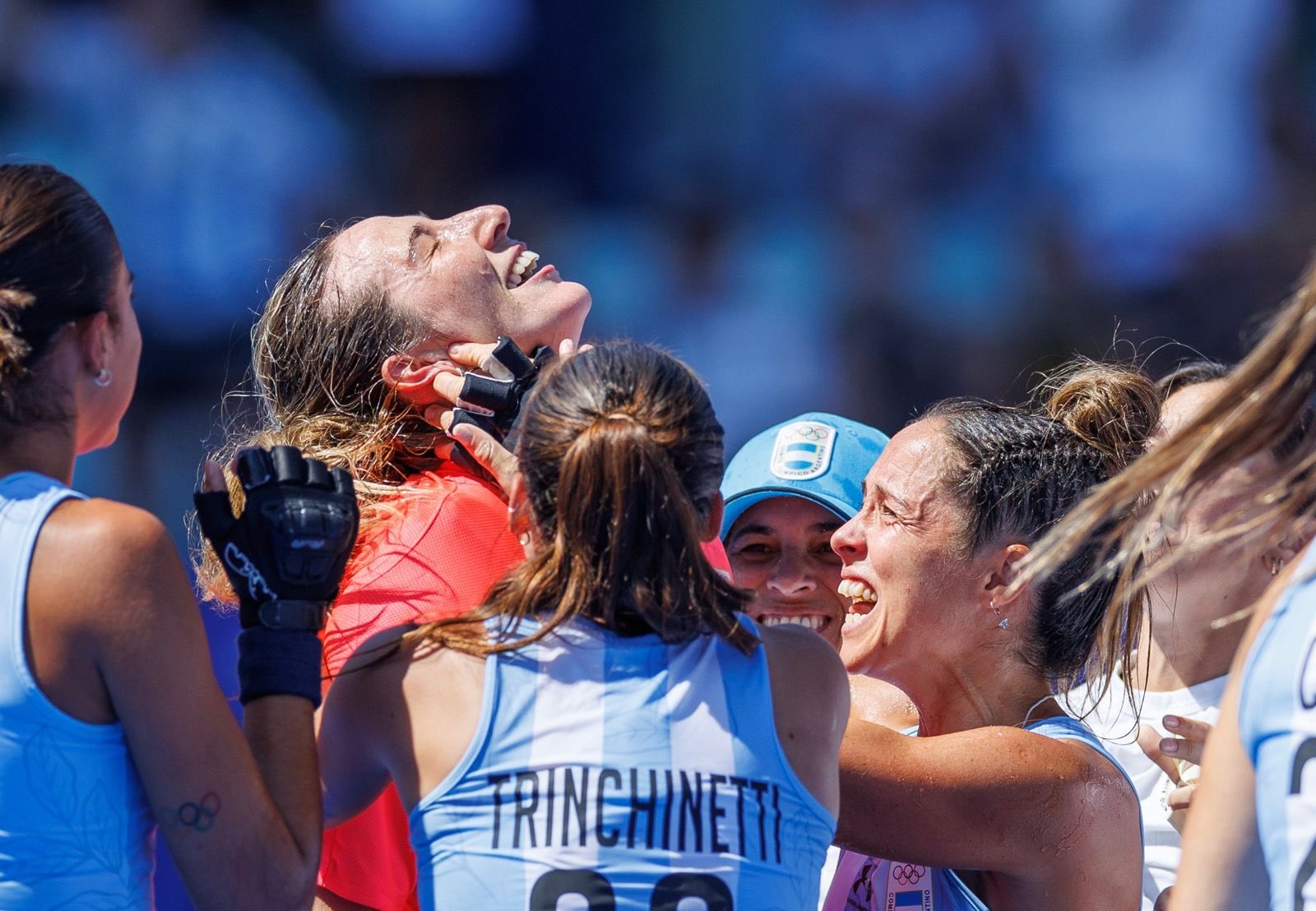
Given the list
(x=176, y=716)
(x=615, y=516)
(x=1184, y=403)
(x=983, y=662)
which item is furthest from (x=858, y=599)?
(x=176, y=716)

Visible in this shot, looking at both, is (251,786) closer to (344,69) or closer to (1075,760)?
(1075,760)

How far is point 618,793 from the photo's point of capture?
166 cm

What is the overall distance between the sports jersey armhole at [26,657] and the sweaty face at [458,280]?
117 cm

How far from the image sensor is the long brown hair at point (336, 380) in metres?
2.57

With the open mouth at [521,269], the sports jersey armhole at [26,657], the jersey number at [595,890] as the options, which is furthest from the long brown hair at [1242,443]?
the open mouth at [521,269]

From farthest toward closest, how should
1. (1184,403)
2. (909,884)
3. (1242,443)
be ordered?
(1184,403) < (909,884) < (1242,443)

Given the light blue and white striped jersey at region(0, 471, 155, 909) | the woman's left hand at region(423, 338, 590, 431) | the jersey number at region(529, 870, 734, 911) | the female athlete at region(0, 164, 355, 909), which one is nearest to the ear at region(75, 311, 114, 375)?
the female athlete at region(0, 164, 355, 909)

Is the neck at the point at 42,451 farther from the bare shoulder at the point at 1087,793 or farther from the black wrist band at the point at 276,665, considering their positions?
the bare shoulder at the point at 1087,793

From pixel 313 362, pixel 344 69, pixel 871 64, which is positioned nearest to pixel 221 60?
pixel 344 69

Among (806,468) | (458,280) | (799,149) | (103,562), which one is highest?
(799,149)

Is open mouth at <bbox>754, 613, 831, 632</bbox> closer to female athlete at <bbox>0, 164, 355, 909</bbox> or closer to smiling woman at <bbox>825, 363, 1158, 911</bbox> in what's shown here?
smiling woman at <bbox>825, 363, 1158, 911</bbox>

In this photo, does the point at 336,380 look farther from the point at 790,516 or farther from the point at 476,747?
the point at 476,747

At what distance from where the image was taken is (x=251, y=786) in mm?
1678

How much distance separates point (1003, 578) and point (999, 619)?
7cm
